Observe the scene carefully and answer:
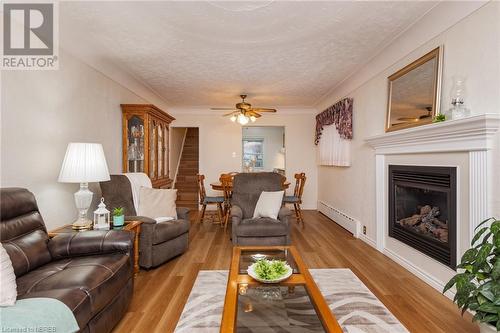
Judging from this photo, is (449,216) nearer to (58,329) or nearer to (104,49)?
(58,329)

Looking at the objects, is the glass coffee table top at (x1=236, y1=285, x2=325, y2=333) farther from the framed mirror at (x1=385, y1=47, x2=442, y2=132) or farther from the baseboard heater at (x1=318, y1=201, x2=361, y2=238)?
the baseboard heater at (x1=318, y1=201, x2=361, y2=238)

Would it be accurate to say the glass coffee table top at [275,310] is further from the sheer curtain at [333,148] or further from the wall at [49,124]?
the sheer curtain at [333,148]

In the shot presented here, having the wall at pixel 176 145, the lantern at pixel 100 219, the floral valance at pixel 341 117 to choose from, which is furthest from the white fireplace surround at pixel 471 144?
the wall at pixel 176 145

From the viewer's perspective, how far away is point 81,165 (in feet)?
7.93

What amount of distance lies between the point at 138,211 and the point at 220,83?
8.25 ft

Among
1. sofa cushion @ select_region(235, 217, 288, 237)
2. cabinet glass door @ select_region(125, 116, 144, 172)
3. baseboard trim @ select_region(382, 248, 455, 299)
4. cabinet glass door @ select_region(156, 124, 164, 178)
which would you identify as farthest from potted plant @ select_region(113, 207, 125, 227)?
baseboard trim @ select_region(382, 248, 455, 299)

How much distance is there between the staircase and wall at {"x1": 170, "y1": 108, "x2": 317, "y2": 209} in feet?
2.57

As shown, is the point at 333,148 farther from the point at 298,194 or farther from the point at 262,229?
the point at 262,229

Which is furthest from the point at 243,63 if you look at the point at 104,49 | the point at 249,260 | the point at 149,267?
the point at 149,267

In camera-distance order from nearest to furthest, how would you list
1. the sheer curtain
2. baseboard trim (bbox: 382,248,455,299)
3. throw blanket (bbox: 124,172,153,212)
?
baseboard trim (bbox: 382,248,455,299) → throw blanket (bbox: 124,172,153,212) → the sheer curtain

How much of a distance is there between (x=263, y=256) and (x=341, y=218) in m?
2.93

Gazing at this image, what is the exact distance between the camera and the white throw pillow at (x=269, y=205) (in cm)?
364

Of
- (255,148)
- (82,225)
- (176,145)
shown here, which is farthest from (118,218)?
(255,148)

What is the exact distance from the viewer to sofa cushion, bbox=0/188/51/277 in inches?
69.8
